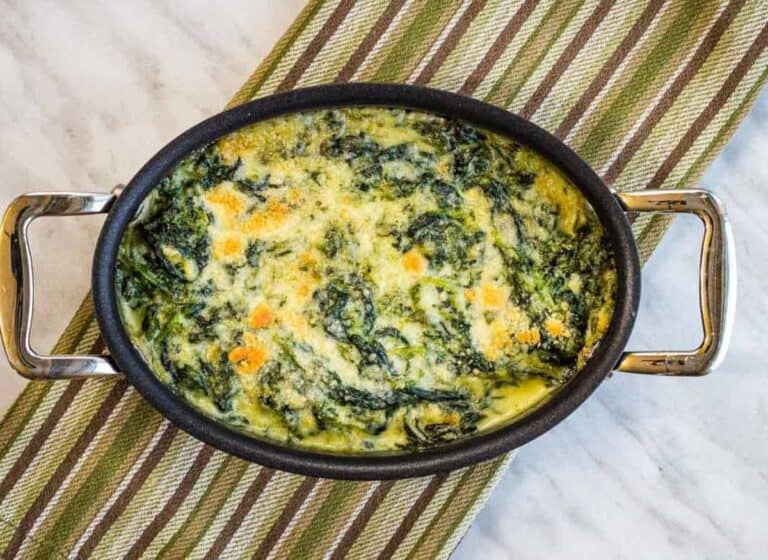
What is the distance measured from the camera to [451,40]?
5.70 feet

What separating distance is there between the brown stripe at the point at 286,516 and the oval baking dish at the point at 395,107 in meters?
0.29

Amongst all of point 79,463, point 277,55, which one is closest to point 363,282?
point 277,55

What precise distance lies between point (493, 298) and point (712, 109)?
568 millimetres

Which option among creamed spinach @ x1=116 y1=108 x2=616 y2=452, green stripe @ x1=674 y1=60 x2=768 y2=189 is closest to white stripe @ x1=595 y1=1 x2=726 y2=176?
green stripe @ x1=674 y1=60 x2=768 y2=189

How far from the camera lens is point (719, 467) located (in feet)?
6.09

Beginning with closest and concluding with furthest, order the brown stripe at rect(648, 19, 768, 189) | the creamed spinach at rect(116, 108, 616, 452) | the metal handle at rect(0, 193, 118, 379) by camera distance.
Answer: the metal handle at rect(0, 193, 118, 379)
the creamed spinach at rect(116, 108, 616, 452)
the brown stripe at rect(648, 19, 768, 189)

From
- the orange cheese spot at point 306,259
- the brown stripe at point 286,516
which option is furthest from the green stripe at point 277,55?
the brown stripe at point 286,516

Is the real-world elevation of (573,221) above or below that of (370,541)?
above

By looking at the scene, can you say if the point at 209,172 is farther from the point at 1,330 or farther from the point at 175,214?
the point at 1,330

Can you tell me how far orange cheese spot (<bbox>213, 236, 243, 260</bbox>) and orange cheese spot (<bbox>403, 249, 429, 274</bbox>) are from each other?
1.00ft

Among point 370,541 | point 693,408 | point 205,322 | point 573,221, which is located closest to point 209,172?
point 205,322

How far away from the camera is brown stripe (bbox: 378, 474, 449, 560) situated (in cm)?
181

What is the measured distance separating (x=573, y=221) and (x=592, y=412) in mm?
468

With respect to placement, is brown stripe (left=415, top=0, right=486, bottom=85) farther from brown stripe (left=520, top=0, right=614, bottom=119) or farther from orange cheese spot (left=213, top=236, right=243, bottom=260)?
orange cheese spot (left=213, top=236, right=243, bottom=260)
